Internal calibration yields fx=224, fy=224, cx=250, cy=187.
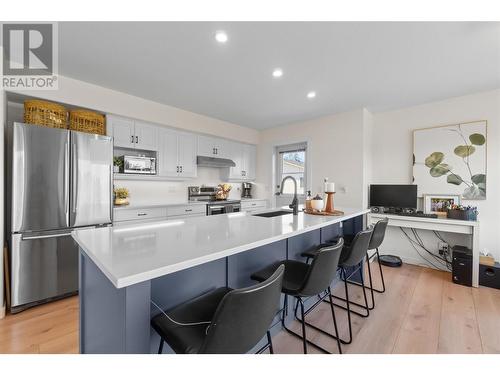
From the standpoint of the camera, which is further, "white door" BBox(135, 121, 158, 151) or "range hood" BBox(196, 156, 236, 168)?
"range hood" BBox(196, 156, 236, 168)

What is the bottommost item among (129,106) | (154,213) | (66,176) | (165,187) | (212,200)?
(154,213)

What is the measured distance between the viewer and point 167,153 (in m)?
3.56

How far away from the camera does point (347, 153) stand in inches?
146

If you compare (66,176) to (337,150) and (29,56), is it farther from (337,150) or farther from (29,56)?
(337,150)

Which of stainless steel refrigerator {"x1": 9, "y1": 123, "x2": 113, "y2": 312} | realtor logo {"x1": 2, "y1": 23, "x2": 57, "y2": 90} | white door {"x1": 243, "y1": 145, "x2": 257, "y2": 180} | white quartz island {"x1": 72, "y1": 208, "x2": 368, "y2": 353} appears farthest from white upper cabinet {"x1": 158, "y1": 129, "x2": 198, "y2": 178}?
white quartz island {"x1": 72, "y1": 208, "x2": 368, "y2": 353}

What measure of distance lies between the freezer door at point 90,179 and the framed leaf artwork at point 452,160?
4286 millimetres

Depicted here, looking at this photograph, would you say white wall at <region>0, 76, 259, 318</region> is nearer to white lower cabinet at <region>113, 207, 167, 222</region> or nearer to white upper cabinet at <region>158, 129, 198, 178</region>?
white upper cabinet at <region>158, 129, 198, 178</region>

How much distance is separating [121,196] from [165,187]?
0.80 metres

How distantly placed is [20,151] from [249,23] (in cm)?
238

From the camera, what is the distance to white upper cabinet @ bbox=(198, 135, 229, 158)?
405 cm

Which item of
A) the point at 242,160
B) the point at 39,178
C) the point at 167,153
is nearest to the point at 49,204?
the point at 39,178

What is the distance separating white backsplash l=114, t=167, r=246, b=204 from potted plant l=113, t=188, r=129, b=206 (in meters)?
0.20
